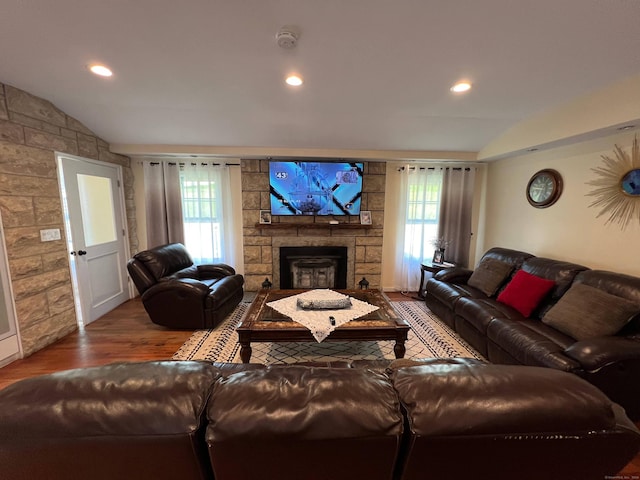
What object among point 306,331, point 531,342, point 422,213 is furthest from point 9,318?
point 422,213

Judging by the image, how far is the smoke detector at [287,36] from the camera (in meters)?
1.79

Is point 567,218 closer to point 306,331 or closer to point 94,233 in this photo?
point 306,331

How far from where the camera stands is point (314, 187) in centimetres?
416

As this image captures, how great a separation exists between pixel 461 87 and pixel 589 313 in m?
2.21

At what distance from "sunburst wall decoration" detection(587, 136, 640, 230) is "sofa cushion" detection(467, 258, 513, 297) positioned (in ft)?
3.29

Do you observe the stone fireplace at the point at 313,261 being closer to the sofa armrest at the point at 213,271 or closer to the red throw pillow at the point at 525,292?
the sofa armrest at the point at 213,271

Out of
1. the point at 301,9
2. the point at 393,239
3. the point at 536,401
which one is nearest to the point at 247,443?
the point at 536,401

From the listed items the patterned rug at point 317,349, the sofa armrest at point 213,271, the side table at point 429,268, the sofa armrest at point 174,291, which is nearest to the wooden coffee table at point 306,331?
the patterned rug at point 317,349

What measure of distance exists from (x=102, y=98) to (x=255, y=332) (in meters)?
2.84

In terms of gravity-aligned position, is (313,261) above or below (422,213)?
below

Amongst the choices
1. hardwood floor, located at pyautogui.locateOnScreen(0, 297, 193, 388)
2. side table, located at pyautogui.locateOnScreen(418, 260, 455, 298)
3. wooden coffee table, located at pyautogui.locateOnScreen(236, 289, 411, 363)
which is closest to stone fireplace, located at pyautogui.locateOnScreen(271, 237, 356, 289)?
side table, located at pyautogui.locateOnScreen(418, 260, 455, 298)

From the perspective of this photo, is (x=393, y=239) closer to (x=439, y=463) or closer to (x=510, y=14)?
(x=510, y=14)

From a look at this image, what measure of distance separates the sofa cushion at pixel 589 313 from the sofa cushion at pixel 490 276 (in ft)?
2.30

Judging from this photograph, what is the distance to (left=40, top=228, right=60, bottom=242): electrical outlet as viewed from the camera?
2.71 m
